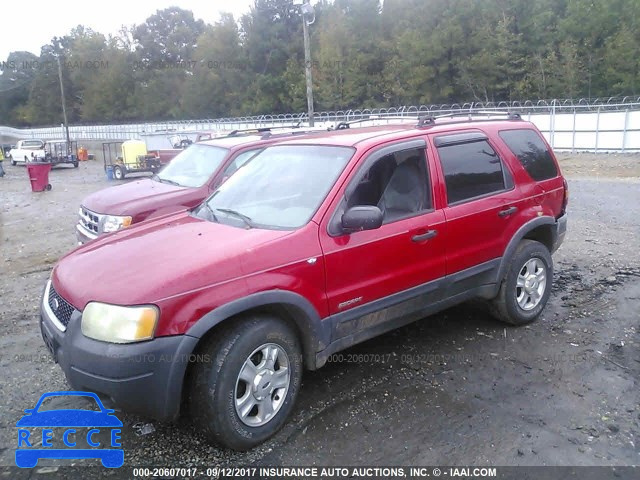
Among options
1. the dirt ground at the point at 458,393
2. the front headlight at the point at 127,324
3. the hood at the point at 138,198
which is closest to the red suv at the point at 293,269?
the front headlight at the point at 127,324

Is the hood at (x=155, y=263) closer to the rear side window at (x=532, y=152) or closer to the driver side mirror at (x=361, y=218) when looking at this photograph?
the driver side mirror at (x=361, y=218)

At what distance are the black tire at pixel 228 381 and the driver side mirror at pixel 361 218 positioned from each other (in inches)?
31.3

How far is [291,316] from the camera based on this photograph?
351 centimetres

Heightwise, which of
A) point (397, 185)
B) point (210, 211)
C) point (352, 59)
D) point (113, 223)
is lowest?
point (113, 223)

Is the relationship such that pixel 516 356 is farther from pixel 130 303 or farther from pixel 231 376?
pixel 130 303

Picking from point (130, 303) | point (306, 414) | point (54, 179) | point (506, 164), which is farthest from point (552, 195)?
point (54, 179)

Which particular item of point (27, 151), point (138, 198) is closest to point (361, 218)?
point (138, 198)

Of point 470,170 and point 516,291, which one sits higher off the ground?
point 470,170

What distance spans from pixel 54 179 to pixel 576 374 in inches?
1022

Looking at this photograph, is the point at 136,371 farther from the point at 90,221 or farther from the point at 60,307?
the point at 90,221

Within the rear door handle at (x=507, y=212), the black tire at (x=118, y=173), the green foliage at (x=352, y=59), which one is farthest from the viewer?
the green foliage at (x=352, y=59)

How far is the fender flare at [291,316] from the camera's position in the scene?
3.07 metres

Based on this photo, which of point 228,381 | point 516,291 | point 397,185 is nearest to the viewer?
point 228,381

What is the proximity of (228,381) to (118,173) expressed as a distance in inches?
912
